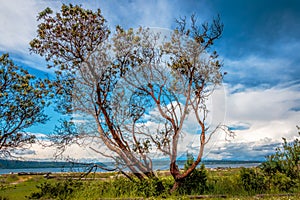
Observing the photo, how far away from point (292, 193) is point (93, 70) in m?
9.80

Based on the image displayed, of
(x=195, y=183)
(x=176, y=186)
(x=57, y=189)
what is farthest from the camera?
(x=195, y=183)

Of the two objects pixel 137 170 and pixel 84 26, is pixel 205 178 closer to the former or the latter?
pixel 137 170

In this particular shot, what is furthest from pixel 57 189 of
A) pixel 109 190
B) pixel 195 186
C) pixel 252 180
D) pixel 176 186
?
pixel 252 180

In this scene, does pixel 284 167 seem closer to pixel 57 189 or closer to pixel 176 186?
pixel 176 186

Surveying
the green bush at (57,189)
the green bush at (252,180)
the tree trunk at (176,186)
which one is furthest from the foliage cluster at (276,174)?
the green bush at (57,189)

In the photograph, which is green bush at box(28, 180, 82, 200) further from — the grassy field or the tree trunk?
the tree trunk

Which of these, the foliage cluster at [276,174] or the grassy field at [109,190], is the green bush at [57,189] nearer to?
the grassy field at [109,190]

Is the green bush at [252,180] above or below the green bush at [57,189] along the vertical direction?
above

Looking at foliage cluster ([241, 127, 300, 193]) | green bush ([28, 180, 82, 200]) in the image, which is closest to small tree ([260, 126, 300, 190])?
foliage cluster ([241, 127, 300, 193])

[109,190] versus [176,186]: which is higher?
[176,186]

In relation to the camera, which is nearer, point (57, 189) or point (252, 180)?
point (57, 189)

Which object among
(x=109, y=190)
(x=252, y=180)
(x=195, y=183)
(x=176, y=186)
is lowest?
(x=109, y=190)

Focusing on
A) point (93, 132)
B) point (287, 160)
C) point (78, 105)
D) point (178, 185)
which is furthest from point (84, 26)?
point (287, 160)

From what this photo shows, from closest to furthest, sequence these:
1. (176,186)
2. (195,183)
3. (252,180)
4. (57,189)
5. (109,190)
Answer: (57,189) < (109,190) < (176,186) < (195,183) < (252,180)
